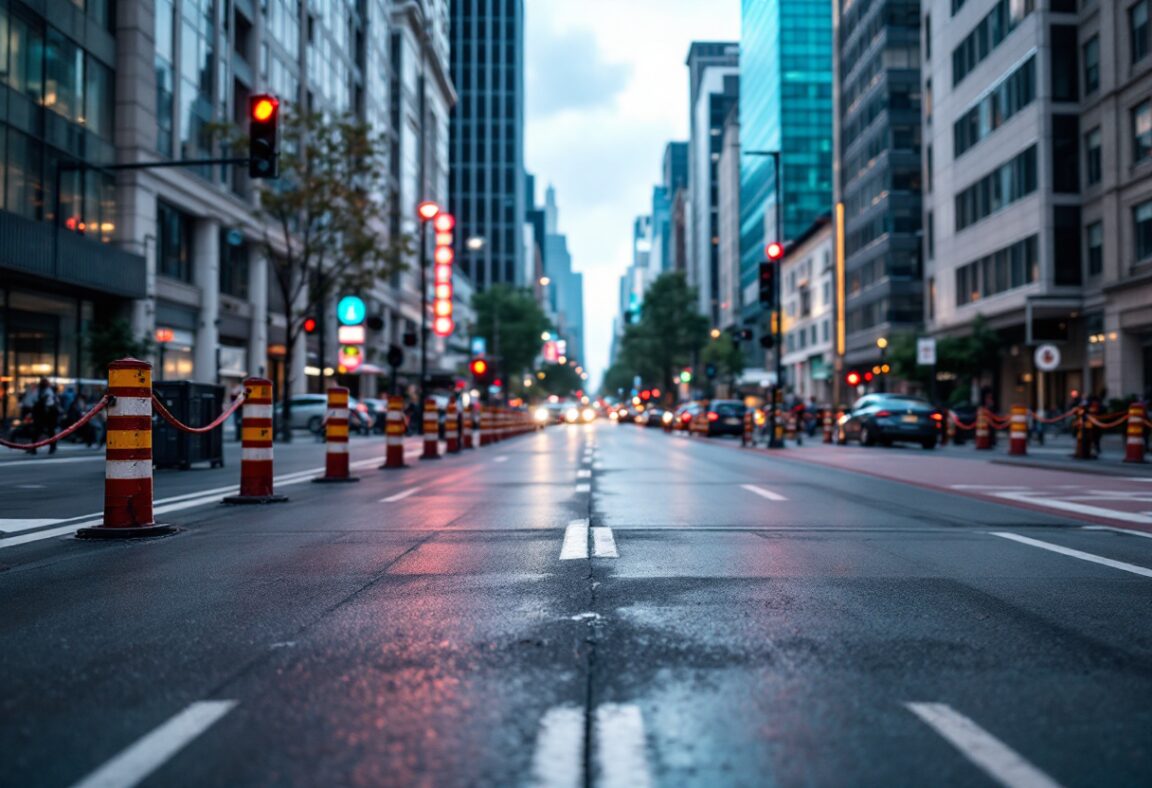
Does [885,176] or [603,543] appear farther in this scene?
[885,176]

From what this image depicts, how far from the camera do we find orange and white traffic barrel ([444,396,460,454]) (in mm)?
25219

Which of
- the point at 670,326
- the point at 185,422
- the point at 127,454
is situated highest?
the point at 670,326

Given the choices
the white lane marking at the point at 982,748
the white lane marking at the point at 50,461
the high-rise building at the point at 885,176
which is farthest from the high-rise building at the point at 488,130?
the white lane marking at the point at 982,748

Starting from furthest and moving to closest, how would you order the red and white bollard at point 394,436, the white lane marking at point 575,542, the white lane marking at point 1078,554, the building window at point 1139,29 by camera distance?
the building window at point 1139,29, the red and white bollard at point 394,436, the white lane marking at point 575,542, the white lane marking at point 1078,554

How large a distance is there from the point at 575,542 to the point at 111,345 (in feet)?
92.4

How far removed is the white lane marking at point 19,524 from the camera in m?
8.59

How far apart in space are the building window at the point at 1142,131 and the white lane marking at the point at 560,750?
37.0m

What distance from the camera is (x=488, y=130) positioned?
14775cm

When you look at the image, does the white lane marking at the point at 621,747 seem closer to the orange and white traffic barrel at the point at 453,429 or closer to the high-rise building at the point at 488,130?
the orange and white traffic barrel at the point at 453,429

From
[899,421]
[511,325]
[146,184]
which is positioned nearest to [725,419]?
[899,421]

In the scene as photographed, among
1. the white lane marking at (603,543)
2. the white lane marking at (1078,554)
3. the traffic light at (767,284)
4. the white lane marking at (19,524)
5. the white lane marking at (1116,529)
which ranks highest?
the traffic light at (767,284)

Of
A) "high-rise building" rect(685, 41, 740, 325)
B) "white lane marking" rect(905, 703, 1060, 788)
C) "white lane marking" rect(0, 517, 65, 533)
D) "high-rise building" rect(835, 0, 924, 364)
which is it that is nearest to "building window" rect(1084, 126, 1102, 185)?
"high-rise building" rect(835, 0, 924, 364)

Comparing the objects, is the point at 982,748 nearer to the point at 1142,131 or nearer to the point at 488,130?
the point at 1142,131

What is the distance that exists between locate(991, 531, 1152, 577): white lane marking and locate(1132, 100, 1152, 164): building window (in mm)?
31226
